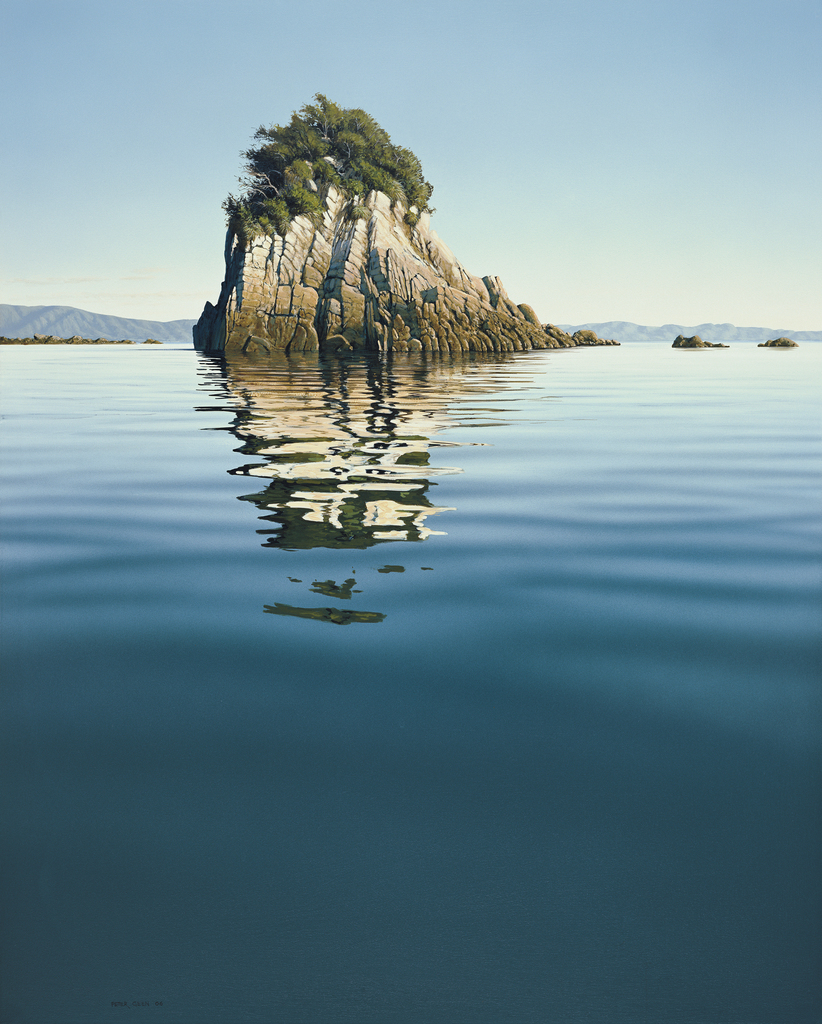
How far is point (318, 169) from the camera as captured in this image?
222ft

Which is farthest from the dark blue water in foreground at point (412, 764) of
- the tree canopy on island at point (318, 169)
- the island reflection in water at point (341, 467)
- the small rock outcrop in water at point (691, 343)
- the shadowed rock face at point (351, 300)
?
the small rock outcrop in water at point (691, 343)

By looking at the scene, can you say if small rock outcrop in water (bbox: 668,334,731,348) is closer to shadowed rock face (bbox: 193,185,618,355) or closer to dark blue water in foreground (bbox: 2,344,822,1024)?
shadowed rock face (bbox: 193,185,618,355)

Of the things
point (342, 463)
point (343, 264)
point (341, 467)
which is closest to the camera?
point (341, 467)

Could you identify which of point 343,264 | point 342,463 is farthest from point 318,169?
point 342,463

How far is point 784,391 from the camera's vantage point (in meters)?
22.6

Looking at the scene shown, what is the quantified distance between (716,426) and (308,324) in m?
49.0

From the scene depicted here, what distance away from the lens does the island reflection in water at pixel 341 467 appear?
243 inches

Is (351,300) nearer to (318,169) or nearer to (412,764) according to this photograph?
(318,169)

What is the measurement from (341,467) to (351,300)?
53187 millimetres

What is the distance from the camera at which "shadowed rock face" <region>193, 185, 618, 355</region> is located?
58.6 metres

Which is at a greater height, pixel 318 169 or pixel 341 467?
pixel 318 169

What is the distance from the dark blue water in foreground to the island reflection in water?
74mm

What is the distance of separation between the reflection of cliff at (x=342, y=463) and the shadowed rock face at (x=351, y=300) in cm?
4000

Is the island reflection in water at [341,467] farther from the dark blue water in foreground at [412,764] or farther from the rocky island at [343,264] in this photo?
the rocky island at [343,264]
